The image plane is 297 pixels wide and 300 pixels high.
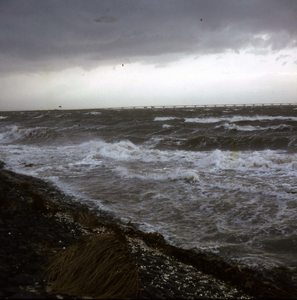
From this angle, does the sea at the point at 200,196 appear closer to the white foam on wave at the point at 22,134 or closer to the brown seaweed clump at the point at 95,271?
the brown seaweed clump at the point at 95,271

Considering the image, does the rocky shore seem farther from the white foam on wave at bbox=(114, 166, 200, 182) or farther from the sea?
the white foam on wave at bbox=(114, 166, 200, 182)

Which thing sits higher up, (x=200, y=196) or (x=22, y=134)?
(x=22, y=134)

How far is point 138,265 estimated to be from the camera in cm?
343

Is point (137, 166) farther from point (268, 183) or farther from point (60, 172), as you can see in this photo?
point (268, 183)

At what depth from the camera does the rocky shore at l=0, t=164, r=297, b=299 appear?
107 inches

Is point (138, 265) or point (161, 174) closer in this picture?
point (138, 265)

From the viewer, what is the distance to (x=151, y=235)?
186 inches

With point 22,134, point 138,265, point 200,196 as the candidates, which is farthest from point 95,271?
point 22,134

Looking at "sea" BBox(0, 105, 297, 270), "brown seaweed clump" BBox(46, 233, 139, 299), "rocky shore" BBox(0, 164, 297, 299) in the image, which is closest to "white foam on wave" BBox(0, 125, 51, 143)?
"sea" BBox(0, 105, 297, 270)

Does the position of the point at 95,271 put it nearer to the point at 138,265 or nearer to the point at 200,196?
the point at 138,265

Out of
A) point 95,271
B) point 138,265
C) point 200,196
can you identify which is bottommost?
point 200,196

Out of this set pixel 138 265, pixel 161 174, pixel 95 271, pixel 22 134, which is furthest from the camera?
pixel 22 134

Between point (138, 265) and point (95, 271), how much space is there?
922 mm

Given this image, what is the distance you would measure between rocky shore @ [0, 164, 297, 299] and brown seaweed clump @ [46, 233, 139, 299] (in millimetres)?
110
